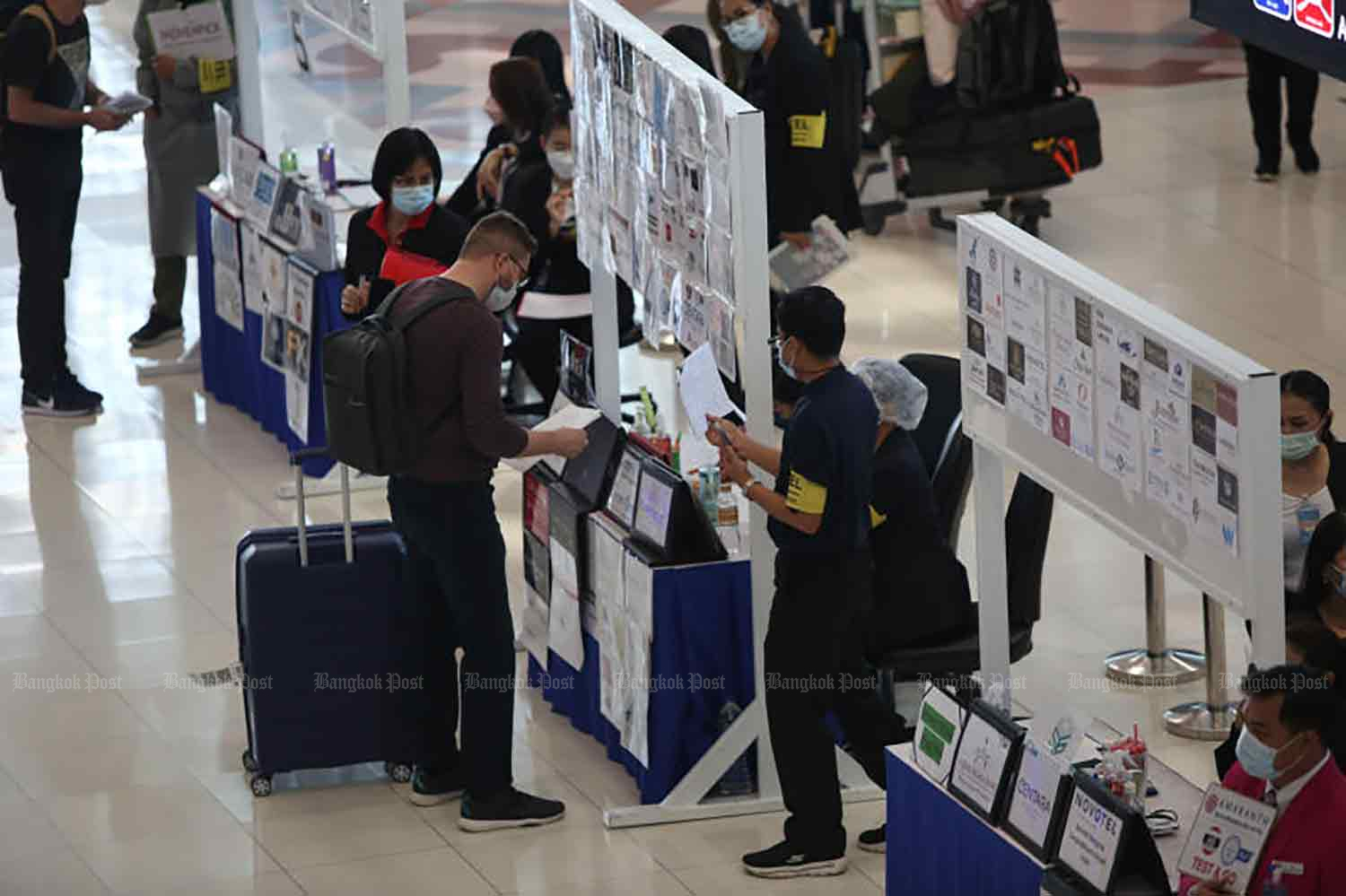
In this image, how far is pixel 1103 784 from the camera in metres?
4.86

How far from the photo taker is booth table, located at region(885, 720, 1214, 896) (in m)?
5.02

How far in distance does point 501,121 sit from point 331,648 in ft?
9.09

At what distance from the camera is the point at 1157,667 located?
7395 mm

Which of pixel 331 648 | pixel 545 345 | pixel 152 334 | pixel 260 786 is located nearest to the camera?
pixel 331 648

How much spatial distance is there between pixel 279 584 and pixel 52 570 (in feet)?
7.00

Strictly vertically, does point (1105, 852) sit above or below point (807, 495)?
below

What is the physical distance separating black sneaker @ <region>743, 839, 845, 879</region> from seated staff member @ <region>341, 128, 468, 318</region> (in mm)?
2349

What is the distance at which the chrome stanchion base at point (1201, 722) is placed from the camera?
697 cm

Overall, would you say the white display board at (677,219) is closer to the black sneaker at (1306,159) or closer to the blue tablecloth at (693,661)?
the blue tablecloth at (693,661)

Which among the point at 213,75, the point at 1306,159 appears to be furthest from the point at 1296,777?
the point at 1306,159

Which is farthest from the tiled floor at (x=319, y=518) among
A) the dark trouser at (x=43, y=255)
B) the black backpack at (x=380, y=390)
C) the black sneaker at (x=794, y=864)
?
the black backpack at (x=380, y=390)

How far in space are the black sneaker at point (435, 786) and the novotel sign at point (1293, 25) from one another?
279cm

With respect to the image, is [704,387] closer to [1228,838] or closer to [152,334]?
[1228,838]

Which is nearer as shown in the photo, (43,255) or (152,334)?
(43,255)
